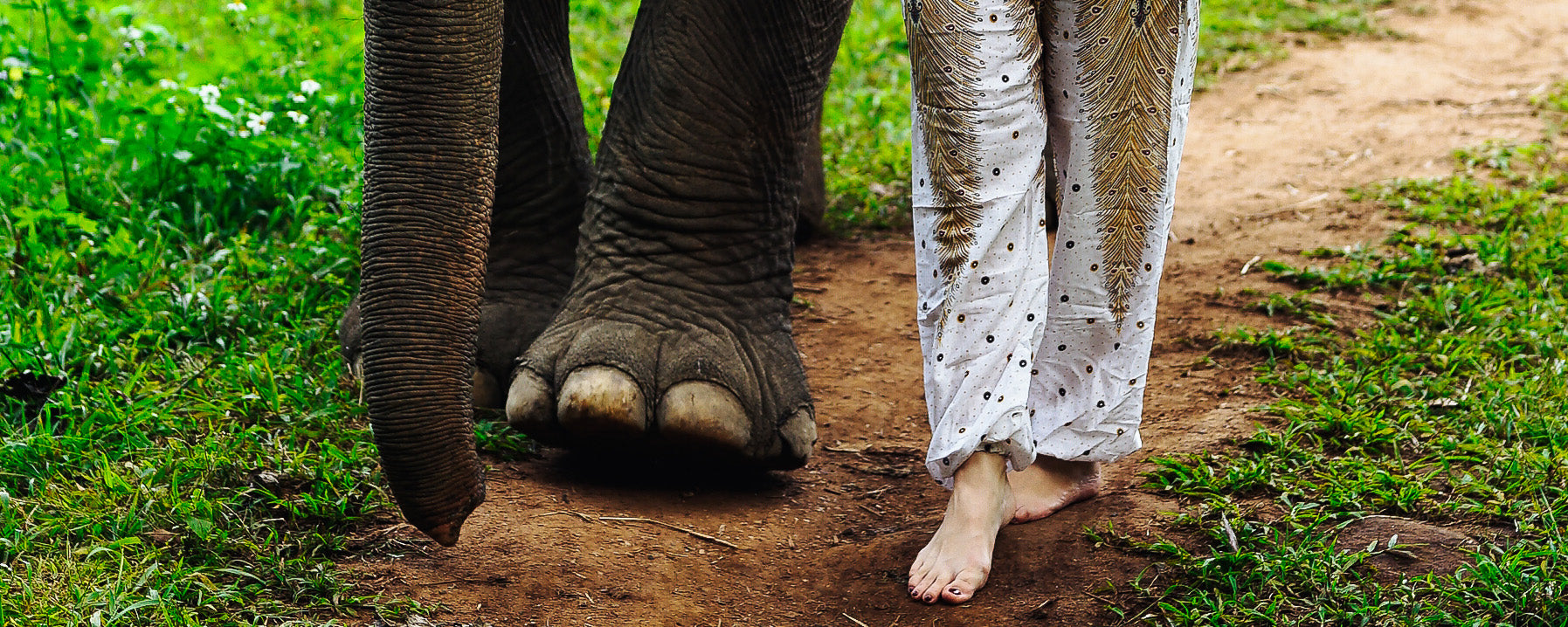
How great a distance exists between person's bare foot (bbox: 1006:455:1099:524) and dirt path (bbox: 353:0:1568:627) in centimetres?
3

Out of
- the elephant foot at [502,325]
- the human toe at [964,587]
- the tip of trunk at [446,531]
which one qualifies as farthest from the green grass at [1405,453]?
the elephant foot at [502,325]

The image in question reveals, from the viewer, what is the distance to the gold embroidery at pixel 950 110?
204 centimetres

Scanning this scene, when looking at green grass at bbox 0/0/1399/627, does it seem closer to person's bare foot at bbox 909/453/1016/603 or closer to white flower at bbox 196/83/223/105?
white flower at bbox 196/83/223/105

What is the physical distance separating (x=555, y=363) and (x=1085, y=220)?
88cm

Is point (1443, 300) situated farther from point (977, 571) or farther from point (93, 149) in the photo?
→ point (93, 149)

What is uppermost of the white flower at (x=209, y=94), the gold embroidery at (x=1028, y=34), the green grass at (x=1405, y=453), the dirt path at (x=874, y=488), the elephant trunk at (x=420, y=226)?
the gold embroidery at (x=1028, y=34)

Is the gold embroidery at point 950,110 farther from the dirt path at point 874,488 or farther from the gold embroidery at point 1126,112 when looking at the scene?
the dirt path at point 874,488

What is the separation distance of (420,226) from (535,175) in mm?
1300

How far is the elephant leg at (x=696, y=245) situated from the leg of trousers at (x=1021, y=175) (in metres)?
0.40

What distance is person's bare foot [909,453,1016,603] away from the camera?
84.2 inches

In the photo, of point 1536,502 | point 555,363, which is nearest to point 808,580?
point 555,363

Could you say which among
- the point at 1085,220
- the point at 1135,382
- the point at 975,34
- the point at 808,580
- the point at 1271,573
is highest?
the point at 975,34

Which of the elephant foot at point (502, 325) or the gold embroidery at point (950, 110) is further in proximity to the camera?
the elephant foot at point (502, 325)

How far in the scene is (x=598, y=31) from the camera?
230 inches
